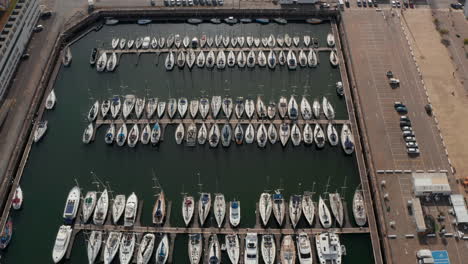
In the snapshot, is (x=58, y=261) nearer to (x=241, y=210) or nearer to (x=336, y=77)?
(x=241, y=210)

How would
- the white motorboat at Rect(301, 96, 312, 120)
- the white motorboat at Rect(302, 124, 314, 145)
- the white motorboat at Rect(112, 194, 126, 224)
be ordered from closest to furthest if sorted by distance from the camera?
the white motorboat at Rect(112, 194, 126, 224) < the white motorboat at Rect(302, 124, 314, 145) < the white motorboat at Rect(301, 96, 312, 120)

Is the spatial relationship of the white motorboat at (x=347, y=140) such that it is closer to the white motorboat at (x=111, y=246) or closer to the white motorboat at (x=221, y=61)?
the white motorboat at (x=221, y=61)

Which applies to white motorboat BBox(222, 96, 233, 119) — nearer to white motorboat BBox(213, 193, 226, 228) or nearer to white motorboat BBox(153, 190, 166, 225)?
white motorboat BBox(213, 193, 226, 228)

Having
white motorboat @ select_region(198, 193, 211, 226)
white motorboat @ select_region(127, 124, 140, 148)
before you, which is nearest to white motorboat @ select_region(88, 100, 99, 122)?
white motorboat @ select_region(127, 124, 140, 148)

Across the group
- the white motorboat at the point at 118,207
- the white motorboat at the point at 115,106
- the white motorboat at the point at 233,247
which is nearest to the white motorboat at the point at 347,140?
the white motorboat at the point at 233,247

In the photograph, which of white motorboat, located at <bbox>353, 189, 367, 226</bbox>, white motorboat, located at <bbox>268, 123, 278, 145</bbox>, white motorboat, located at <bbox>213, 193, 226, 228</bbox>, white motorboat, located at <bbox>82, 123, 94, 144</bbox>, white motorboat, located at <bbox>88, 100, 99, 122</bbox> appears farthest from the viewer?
white motorboat, located at <bbox>88, 100, 99, 122</bbox>
